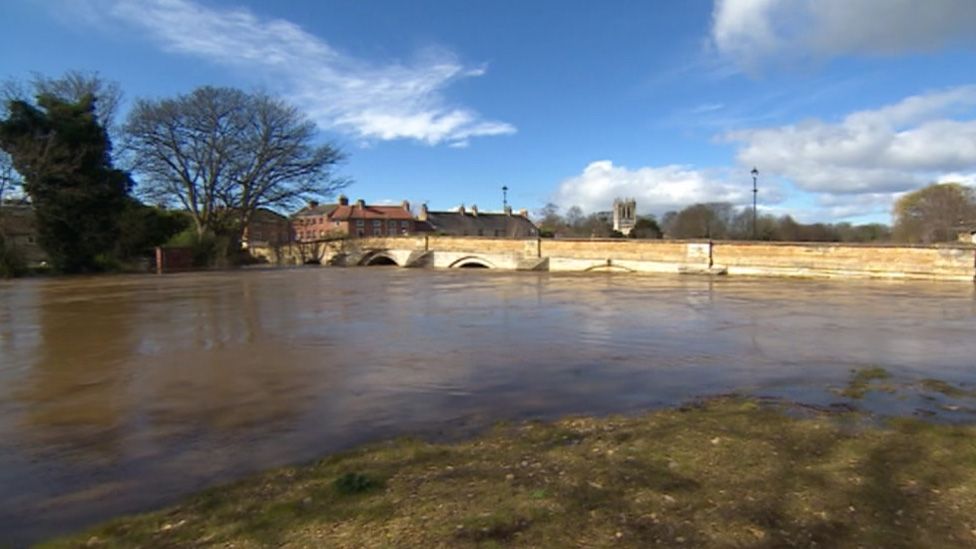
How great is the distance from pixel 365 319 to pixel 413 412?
906 cm

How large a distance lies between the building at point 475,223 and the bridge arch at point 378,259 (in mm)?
39472

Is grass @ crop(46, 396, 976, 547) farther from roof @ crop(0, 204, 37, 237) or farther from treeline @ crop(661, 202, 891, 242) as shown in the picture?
treeline @ crop(661, 202, 891, 242)

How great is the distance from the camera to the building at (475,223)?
9738cm

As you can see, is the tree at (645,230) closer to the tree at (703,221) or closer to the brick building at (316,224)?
the tree at (703,221)

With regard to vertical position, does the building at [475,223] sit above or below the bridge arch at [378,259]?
above

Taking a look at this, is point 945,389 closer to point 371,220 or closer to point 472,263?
point 472,263

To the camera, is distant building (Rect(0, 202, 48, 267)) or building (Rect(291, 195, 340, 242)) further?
building (Rect(291, 195, 340, 242))

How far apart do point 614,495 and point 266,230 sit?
223 ft

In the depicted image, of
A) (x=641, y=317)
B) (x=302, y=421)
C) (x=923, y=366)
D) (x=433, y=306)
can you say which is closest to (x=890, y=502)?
(x=302, y=421)

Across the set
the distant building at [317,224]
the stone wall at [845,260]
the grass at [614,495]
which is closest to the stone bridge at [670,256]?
the stone wall at [845,260]

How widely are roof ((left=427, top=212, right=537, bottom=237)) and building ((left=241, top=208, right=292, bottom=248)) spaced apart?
102 feet

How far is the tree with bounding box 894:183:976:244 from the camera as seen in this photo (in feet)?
205

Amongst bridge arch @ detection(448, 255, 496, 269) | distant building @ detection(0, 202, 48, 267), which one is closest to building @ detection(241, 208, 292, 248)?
distant building @ detection(0, 202, 48, 267)

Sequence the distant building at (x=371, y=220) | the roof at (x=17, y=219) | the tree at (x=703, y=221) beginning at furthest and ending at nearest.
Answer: the distant building at (x=371, y=220), the tree at (x=703, y=221), the roof at (x=17, y=219)
